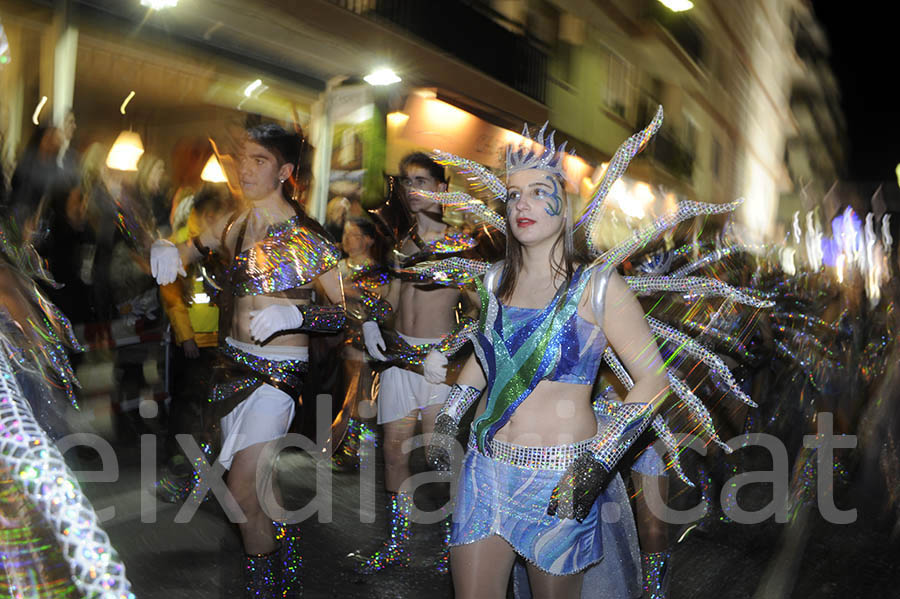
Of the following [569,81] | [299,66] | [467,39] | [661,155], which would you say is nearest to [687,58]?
[661,155]

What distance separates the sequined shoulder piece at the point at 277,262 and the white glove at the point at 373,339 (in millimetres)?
1108

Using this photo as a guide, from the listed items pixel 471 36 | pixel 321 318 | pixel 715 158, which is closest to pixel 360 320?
pixel 321 318

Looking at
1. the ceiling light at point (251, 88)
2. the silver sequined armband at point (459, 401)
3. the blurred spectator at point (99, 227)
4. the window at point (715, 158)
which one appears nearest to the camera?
the silver sequined armband at point (459, 401)

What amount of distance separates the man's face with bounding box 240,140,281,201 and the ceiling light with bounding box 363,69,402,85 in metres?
8.62

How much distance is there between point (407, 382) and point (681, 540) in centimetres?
189

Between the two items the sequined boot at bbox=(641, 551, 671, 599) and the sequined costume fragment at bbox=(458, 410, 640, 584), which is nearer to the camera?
the sequined costume fragment at bbox=(458, 410, 640, 584)

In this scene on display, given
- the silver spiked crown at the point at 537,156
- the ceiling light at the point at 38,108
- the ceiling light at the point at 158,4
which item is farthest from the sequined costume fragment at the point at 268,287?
the ceiling light at the point at 158,4

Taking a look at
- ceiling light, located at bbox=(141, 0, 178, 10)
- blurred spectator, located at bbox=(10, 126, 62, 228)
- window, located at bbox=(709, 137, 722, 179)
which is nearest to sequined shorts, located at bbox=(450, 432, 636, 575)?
blurred spectator, located at bbox=(10, 126, 62, 228)

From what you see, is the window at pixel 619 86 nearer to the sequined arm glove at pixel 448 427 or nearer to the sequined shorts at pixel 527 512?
the sequined arm glove at pixel 448 427

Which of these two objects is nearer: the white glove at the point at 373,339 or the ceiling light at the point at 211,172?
the white glove at the point at 373,339

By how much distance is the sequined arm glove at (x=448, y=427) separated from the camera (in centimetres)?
274

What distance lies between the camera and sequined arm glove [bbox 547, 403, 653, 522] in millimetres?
2391

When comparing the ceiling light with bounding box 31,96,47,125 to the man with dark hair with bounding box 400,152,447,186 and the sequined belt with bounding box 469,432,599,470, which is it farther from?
the sequined belt with bounding box 469,432,599,470

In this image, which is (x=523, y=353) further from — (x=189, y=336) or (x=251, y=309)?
(x=189, y=336)
